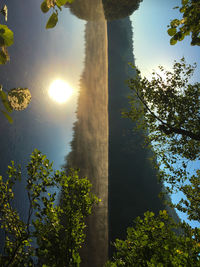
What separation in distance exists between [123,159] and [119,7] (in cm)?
2214

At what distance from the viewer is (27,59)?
962 cm

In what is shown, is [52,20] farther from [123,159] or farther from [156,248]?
[123,159]

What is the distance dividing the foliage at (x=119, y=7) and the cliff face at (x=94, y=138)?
3.51 ft

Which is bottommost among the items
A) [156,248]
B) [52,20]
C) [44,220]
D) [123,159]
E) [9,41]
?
[156,248]

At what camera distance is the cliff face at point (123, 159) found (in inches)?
838

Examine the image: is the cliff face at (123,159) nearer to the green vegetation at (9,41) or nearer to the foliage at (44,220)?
the foliage at (44,220)

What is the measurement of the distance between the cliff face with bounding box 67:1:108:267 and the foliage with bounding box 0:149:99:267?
12590 mm

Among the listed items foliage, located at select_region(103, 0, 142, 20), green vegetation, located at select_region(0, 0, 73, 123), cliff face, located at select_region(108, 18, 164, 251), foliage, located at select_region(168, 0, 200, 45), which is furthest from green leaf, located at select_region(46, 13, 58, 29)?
foliage, located at select_region(103, 0, 142, 20)

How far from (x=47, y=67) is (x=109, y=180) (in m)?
18.2

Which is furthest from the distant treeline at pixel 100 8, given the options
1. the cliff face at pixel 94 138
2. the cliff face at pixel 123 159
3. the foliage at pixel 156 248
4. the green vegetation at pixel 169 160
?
the foliage at pixel 156 248

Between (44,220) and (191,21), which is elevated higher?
(191,21)

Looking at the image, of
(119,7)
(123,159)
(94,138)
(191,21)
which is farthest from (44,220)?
(119,7)

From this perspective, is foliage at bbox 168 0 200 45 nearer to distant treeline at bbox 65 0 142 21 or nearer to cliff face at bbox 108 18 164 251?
cliff face at bbox 108 18 164 251

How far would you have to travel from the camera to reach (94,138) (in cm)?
2338
